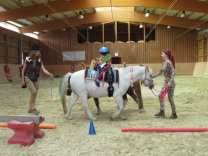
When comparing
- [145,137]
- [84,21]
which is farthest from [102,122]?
[84,21]

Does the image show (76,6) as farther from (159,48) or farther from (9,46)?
(159,48)

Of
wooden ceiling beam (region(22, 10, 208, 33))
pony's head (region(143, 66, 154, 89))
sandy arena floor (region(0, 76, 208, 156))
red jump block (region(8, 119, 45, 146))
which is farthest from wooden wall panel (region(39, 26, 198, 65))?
red jump block (region(8, 119, 45, 146))

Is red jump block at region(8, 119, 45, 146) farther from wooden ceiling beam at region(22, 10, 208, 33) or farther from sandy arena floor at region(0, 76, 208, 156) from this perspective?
wooden ceiling beam at region(22, 10, 208, 33)

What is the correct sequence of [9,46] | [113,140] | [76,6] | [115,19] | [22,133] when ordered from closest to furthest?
1. [22,133]
2. [113,140]
3. [76,6]
4. [9,46]
5. [115,19]

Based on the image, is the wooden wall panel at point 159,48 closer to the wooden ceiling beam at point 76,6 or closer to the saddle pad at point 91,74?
the wooden ceiling beam at point 76,6

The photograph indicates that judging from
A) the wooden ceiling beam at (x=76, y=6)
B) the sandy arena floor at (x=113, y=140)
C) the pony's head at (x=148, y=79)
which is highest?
the wooden ceiling beam at (x=76, y=6)

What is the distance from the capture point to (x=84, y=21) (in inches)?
1000

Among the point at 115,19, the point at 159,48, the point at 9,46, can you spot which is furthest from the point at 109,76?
the point at 159,48

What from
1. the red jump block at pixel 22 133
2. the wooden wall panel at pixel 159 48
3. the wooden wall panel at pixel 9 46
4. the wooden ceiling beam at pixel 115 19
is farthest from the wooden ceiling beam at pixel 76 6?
the red jump block at pixel 22 133

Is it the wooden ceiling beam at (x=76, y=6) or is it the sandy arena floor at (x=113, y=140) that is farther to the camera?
the wooden ceiling beam at (x=76, y=6)

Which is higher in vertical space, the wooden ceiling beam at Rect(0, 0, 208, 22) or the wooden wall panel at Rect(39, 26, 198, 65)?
the wooden ceiling beam at Rect(0, 0, 208, 22)

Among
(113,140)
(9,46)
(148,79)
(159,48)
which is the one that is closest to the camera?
(113,140)

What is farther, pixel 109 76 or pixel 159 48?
pixel 159 48

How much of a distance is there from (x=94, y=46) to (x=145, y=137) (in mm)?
25006
